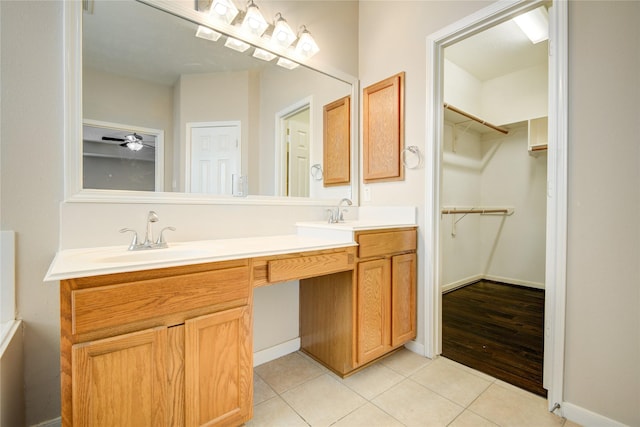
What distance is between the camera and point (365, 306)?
5.74 ft

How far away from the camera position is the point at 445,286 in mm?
3494

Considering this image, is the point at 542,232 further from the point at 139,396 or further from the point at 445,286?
the point at 139,396

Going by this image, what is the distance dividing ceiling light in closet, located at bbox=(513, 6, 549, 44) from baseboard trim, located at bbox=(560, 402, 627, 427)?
104 inches

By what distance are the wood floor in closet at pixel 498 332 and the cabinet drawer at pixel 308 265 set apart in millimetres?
1113

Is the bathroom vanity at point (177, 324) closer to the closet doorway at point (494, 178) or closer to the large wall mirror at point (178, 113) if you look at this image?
the large wall mirror at point (178, 113)

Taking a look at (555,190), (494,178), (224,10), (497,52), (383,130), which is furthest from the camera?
(494,178)

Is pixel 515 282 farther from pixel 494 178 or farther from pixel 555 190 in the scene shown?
pixel 555 190

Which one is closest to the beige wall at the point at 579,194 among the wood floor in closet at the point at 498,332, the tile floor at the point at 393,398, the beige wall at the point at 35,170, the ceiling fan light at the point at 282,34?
the beige wall at the point at 35,170

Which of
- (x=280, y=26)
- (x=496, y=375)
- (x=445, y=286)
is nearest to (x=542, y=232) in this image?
(x=445, y=286)

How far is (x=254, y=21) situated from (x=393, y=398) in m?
2.36

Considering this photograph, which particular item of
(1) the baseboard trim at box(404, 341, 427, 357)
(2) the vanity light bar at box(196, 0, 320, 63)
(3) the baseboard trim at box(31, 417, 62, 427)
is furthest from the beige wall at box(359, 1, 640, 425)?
(3) the baseboard trim at box(31, 417, 62, 427)

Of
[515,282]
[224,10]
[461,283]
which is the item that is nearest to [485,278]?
[515,282]

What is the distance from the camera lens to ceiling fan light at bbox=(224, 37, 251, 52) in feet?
5.81

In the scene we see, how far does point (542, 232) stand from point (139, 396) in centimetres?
426
